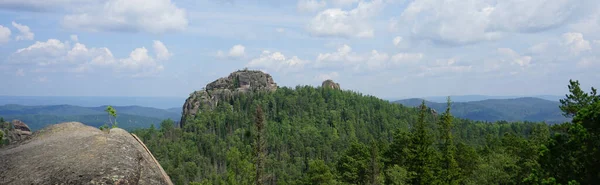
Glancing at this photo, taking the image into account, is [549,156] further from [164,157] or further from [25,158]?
[164,157]

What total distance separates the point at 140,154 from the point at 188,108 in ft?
583

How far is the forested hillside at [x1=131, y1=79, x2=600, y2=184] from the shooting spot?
18344 millimetres

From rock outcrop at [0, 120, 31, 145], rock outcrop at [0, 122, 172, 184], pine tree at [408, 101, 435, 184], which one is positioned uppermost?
rock outcrop at [0, 122, 172, 184]

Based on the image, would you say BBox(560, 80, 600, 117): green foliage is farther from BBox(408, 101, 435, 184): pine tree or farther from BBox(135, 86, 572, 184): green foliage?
BBox(408, 101, 435, 184): pine tree

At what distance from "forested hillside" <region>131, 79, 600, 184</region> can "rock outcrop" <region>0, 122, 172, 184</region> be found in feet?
53.0

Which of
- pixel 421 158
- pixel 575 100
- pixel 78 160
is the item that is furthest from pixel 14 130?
pixel 575 100

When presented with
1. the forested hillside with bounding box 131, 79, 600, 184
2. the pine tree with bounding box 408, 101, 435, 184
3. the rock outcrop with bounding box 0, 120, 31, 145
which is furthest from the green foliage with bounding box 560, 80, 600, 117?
the rock outcrop with bounding box 0, 120, 31, 145

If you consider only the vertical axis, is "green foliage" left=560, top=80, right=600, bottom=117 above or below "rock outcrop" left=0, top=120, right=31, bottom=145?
above

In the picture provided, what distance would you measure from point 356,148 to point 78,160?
52.2 meters

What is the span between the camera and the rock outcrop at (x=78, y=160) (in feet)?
32.4

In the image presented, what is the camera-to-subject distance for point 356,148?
5984 cm

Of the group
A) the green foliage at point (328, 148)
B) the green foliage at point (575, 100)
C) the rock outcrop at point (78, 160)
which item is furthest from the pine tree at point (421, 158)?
the rock outcrop at point (78, 160)

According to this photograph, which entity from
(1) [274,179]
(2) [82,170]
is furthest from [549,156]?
(1) [274,179]

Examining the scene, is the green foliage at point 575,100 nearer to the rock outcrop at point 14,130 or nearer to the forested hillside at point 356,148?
the forested hillside at point 356,148
